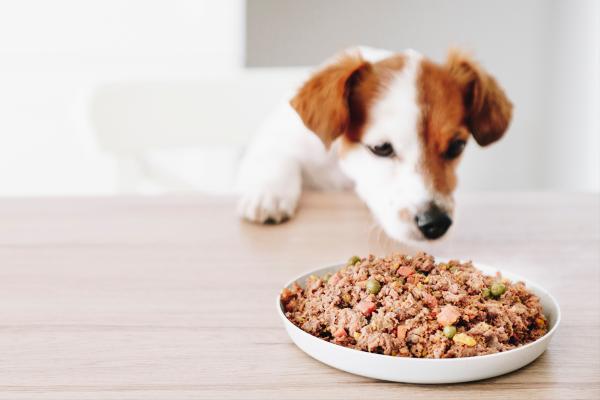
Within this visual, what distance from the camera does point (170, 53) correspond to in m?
3.13

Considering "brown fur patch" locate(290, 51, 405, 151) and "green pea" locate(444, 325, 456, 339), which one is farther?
"brown fur patch" locate(290, 51, 405, 151)

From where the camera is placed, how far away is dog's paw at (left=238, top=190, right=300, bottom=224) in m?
1.20

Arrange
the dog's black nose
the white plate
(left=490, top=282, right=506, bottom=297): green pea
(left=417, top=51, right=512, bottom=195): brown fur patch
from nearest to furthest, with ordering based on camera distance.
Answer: the white plate → (left=490, top=282, right=506, bottom=297): green pea → the dog's black nose → (left=417, top=51, right=512, bottom=195): brown fur patch

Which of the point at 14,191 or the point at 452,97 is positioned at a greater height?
the point at 452,97

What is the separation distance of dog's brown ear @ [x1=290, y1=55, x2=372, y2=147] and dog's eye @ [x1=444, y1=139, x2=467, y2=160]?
0.18 meters

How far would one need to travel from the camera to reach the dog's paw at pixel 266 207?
1202mm

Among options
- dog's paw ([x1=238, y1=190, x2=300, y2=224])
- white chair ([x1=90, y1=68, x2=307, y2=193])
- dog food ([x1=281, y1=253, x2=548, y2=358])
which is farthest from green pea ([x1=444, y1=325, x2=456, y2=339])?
white chair ([x1=90, y1=68, x2=307, y2=193])

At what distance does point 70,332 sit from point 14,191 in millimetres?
2611

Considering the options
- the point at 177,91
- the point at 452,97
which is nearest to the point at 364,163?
the point at 452,97

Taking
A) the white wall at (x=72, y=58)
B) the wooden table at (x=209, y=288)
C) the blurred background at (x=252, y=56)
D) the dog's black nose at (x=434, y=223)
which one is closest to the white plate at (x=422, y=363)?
the wooden table at (x=209, y=288)

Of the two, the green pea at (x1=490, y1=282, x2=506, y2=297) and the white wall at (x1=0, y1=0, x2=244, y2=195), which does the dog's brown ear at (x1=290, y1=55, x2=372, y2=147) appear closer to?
the green pea at (x1=490, y1=282, x2=506, y2=297)

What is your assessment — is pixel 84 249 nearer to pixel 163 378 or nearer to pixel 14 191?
pixel 163 378

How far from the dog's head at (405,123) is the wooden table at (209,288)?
2.1 inches

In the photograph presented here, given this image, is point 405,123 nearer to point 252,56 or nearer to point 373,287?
point 373,287
